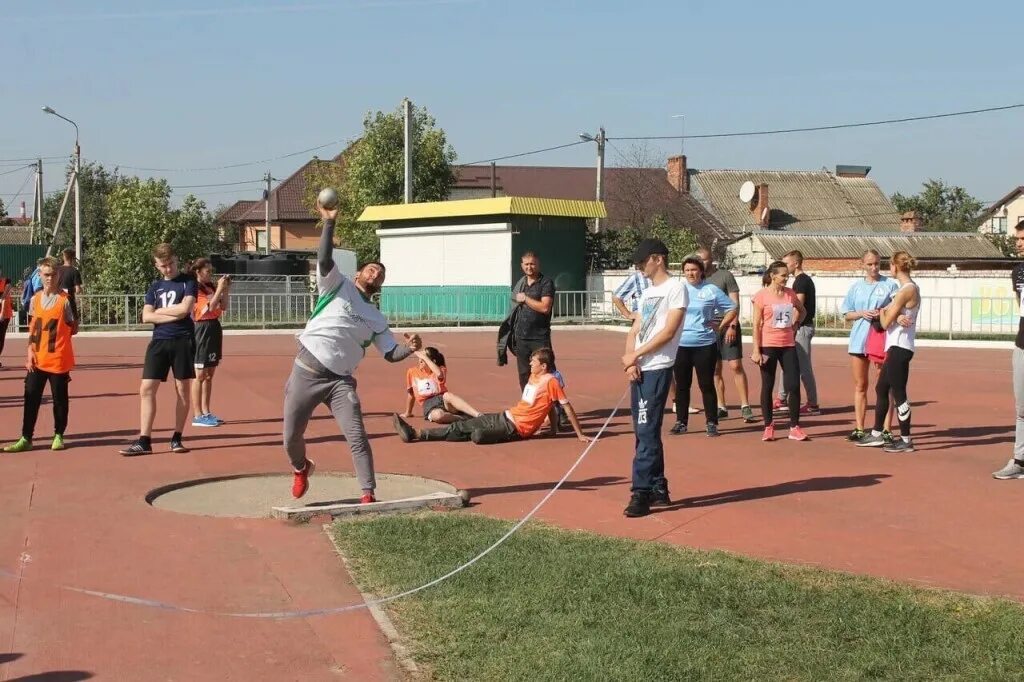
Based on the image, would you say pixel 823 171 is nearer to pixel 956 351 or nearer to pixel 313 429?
pixel 956 351

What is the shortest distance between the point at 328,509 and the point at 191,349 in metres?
3.61

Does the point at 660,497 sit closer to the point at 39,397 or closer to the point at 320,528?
the point at 320,528

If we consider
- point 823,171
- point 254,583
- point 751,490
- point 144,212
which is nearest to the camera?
Result: point 254,583

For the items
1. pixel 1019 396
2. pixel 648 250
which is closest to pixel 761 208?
pixel 1019 396

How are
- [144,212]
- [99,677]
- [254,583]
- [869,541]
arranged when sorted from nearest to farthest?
[99,677]
[254,583]
[869,541]
[144,212]

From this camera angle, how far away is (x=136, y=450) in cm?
1106

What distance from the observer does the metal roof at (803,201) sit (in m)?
65.9

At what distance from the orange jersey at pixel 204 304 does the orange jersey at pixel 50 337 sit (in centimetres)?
169

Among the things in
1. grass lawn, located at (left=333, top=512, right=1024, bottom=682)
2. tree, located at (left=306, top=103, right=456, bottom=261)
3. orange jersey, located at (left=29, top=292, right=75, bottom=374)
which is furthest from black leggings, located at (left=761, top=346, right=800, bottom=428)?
tree, located at (left=306, top=103, right=456, bottom=261)

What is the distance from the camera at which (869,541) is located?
25.1 ft

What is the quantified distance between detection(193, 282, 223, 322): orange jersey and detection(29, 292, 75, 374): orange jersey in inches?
66.6

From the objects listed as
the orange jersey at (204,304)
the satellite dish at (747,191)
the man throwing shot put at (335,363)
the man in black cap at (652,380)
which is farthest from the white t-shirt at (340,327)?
the satellite dish at (747,191)

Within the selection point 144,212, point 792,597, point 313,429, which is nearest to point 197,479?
point 313,429

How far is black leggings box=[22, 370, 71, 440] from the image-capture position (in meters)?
11.3
